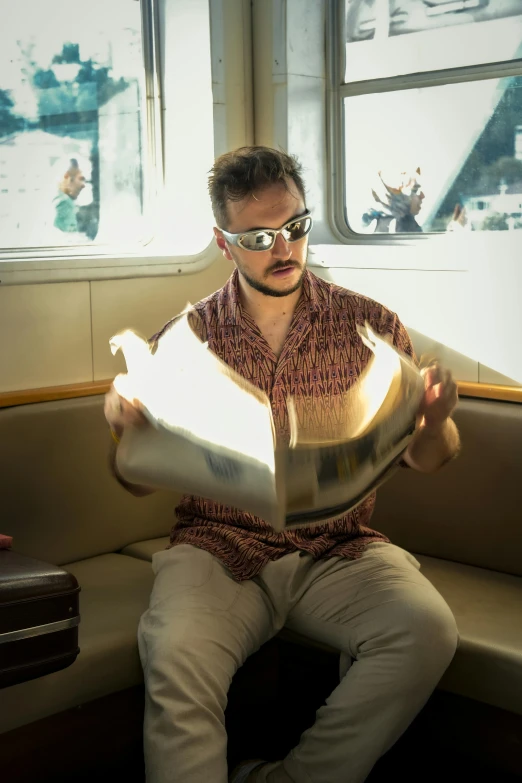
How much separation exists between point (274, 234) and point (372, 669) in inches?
45.7

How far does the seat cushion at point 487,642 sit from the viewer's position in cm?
238

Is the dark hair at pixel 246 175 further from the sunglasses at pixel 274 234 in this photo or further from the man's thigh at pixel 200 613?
the man's thigh at pixel 200 613

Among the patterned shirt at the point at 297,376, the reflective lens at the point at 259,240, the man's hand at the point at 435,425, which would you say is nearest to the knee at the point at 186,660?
the patterned shirt at the point at 297,376

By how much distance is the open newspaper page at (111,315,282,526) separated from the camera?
6.42 ft

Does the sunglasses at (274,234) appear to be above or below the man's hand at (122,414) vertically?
above

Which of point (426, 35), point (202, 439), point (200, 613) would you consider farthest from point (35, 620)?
point (426, 35)

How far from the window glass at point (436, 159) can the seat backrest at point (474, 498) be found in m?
0.64

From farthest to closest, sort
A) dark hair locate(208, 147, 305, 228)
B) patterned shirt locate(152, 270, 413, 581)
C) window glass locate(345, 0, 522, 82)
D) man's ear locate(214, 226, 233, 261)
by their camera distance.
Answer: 1. window glass locate(345, 0, 522, 82)
2. man's ear locate(214, 226, 233, 261)
3. dark hair locate(208, 147, 305, 228)
4. patterned shirt locate(152, 270, 413, 581)

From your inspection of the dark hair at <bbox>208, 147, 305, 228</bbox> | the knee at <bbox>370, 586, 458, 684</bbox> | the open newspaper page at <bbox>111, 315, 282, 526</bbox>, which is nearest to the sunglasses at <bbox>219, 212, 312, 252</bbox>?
the dark hair at <bbox>208, 147, 305, 228</bbox>

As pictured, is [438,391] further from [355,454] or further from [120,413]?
[120,413]

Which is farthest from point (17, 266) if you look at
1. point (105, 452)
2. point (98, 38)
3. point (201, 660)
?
point (201, 660)

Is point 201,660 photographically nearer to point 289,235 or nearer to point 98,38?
point 289,235

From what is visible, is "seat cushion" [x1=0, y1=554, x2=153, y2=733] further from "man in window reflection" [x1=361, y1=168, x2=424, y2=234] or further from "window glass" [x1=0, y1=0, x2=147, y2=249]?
"man in window reflection" [x1=361, y1=168, x2=424, y2=234]

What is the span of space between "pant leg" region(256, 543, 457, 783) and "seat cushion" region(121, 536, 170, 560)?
2.78ft
